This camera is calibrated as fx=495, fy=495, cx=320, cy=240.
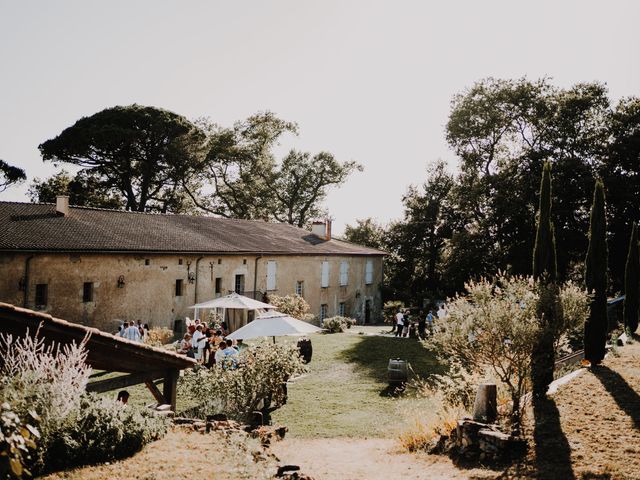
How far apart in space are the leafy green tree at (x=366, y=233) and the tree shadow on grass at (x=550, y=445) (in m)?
42.0

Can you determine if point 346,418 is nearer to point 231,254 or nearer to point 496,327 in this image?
point 496,327

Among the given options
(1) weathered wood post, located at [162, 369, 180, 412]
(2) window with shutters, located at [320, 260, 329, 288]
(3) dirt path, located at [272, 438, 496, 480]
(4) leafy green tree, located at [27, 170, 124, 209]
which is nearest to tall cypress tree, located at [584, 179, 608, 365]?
(3) dirt path, located at [272, 438, 496, 480]

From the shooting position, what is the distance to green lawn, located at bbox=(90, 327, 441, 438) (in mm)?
12192

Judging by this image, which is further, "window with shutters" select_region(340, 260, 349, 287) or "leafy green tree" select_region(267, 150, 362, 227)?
"leafy green tree" select_region(267, 150, 362, 227)

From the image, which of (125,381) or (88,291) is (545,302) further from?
(88,291)

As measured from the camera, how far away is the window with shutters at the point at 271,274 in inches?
1260

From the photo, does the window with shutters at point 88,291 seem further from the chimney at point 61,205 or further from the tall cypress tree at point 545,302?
the tall cypress tree at point 545,302

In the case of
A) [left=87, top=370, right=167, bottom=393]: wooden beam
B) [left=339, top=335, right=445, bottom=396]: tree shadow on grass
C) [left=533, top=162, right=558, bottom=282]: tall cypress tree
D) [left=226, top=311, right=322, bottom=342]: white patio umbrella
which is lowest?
[left=339, top=335, right=445, bottom=396]: tree shadow on grass

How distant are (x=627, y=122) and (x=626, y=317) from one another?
14.9m

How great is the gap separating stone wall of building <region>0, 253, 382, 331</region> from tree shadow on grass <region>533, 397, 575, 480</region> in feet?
62.5

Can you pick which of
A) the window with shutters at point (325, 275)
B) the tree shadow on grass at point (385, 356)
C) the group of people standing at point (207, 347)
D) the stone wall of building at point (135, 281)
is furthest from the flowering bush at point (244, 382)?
the window with shutters at point (325, 275)

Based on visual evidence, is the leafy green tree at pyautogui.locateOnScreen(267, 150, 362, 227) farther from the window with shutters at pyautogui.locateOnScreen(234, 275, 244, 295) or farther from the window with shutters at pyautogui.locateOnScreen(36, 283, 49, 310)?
the window with shutters at pyautogui.locateOnScreen(36, 283, 49, 310)

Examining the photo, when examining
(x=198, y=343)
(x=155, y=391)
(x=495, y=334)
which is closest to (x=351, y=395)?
(x=198, y=343)

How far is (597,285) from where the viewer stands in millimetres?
16906
